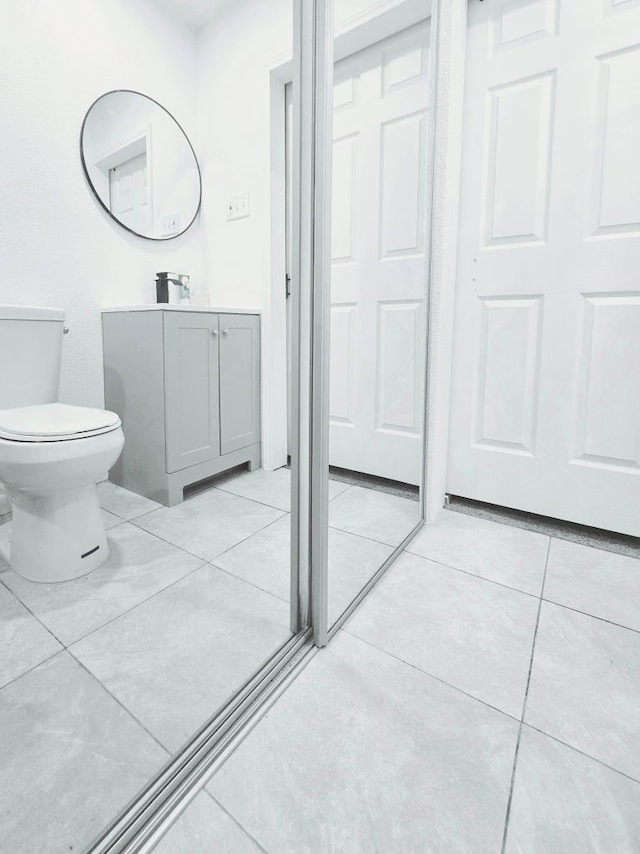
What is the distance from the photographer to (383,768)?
2.35ft

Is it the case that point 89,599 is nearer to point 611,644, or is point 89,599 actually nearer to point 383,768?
point 383,768

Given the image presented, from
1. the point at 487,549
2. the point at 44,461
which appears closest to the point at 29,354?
the point at 44,461

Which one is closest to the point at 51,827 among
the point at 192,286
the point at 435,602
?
the point at 435,602

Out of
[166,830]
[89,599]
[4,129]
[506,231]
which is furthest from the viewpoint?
[506,231]

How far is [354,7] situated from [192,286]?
1.35 m

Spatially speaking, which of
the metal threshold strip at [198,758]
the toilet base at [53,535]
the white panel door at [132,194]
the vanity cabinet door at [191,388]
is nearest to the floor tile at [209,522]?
the vanity cabinet door at [191,388]

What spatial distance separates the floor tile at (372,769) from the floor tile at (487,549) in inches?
19.2

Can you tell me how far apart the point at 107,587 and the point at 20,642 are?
9.1 inches

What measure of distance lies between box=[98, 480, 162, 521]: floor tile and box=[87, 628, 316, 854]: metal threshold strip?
0.92 meters

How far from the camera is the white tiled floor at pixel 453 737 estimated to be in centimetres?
63

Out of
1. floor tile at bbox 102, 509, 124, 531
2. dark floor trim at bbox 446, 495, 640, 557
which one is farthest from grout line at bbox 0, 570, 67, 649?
dark floor trim at bbox 446, 495, 640, 557

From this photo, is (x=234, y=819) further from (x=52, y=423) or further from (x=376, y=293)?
(x=376, y=293)

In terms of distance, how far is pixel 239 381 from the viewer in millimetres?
Result: 1957

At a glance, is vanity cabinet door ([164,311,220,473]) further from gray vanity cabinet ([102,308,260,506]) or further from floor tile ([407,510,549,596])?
floor tile ([407,510,549,596])
